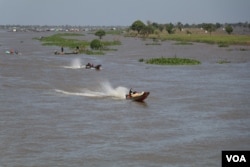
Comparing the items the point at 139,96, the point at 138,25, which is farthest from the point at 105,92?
the point at 138,25

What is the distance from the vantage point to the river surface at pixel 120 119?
51.2 feet

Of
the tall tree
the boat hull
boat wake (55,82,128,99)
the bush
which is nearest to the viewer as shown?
the boat hull

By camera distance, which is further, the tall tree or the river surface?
the tall tree

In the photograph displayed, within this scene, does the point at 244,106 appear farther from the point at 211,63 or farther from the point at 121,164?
the point at 211,63

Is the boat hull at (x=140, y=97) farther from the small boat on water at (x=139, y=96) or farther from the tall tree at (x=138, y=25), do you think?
the tall tree at (x=138, y=25)

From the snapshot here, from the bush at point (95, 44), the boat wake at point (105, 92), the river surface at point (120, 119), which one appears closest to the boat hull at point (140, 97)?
the river surface at point (120, 119)

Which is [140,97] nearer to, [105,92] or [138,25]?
[105,92]

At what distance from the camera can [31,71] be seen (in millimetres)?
38812

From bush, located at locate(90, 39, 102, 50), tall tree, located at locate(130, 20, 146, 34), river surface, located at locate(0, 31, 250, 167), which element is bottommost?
river surface, located at locate(0, 31, 250, 167)

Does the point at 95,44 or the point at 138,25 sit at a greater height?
the point at 138,25

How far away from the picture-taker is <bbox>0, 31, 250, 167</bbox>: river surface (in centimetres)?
1561

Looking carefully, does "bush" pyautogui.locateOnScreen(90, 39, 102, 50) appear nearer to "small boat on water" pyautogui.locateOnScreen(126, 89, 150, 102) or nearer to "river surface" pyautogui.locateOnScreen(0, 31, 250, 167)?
"river surface" pyautogui.locateOnScreen(0, 31, 250, 167)

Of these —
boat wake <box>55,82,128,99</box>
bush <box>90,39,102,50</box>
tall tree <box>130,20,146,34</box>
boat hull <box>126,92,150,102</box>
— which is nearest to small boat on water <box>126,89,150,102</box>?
boat hull <box>126,92,150,102</box>

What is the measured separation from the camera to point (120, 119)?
20.8m
